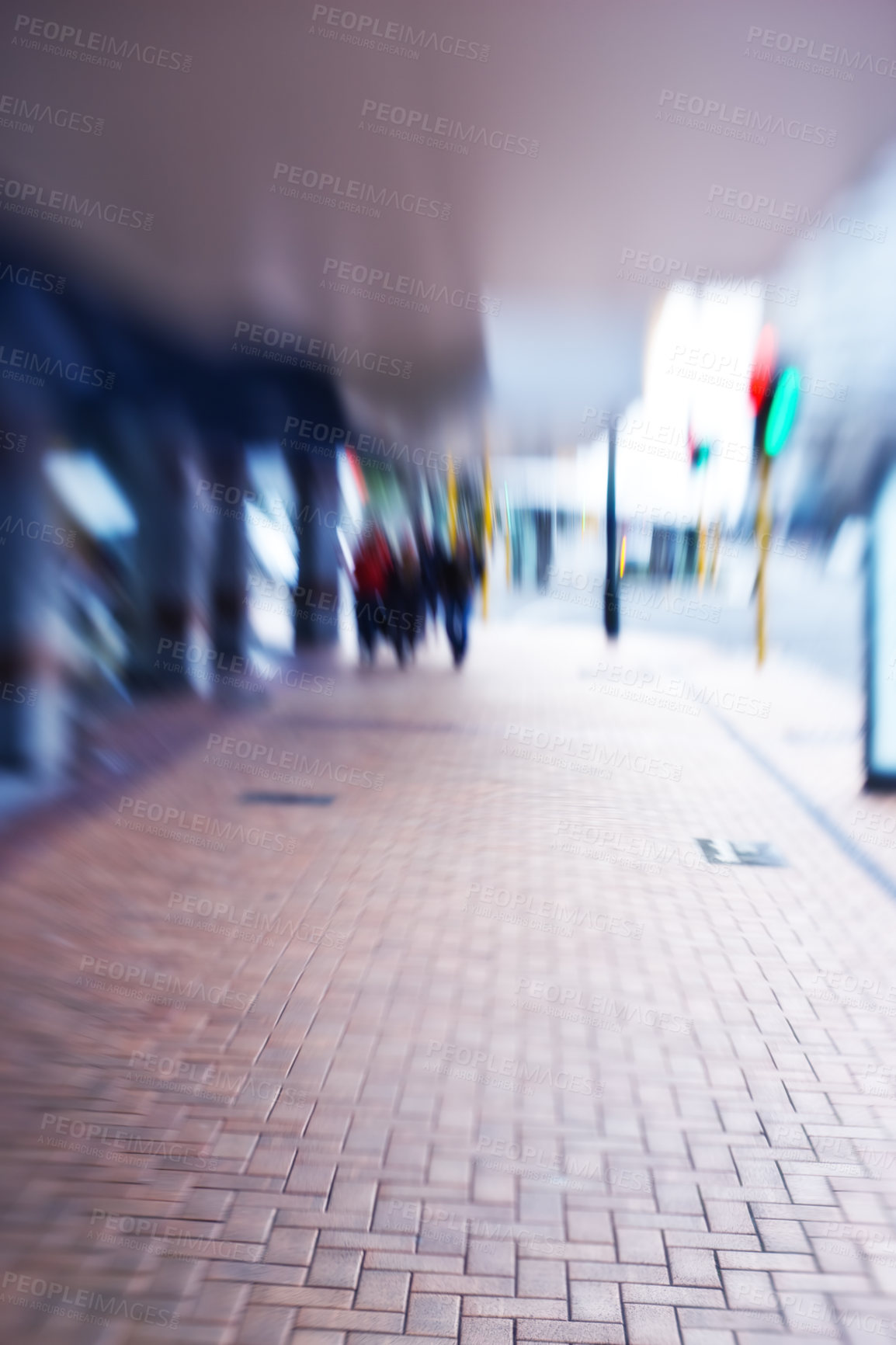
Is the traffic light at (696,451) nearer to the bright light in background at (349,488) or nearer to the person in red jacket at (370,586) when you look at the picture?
the person in red jacket at (370,586)

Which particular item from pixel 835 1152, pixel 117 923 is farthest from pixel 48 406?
pixel 835 1152

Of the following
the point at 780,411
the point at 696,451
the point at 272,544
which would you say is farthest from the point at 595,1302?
the point at 696,451

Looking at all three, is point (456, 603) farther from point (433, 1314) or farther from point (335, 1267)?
point (433, 1314)

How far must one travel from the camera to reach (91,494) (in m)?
8.98

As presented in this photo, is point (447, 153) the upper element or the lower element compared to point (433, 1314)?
upper

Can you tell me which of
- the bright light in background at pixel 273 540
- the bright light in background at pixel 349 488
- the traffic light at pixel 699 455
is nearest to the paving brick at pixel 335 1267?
the bright light in background at pixel 273 540

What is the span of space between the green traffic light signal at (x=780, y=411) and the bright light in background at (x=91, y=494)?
638 centimetres

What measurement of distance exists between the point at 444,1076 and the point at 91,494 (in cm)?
745

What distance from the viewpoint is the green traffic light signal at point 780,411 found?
8164 mm

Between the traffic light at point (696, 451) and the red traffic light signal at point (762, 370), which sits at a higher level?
the red traffic light signal at point (762, 370)

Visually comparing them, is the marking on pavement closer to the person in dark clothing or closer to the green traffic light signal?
the green traffic light signal

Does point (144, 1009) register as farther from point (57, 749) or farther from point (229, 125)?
point (229, 125)

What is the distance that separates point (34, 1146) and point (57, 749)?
4627 millimetres

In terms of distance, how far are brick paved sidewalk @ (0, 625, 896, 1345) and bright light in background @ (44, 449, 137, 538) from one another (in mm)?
3213
